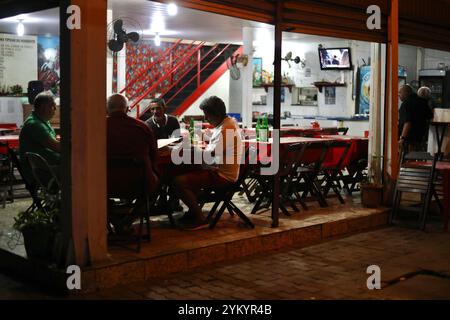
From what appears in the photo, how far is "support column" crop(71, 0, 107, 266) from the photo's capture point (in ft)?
15.9

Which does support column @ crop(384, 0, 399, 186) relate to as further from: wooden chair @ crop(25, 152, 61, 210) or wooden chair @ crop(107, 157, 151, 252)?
wooden chair @ crop(25, 152, 61, 210)

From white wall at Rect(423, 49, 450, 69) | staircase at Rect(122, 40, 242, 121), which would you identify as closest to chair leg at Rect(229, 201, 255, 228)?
white wall at Rect(423, 49, 450, 69)

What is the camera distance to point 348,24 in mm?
7656

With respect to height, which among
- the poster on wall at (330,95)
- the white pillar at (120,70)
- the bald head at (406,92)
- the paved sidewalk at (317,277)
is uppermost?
the white pillar at (120,70)

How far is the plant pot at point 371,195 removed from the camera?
8156mm

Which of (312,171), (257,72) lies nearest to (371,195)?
(312,171)

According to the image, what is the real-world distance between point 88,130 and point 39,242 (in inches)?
42.1

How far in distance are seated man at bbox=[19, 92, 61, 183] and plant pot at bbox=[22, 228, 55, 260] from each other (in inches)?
47.7

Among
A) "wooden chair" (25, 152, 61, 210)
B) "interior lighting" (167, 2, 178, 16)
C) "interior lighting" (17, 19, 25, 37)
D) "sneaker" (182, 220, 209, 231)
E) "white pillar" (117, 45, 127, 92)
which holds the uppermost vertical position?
"interior lighting" (17, 19, 25, 37)

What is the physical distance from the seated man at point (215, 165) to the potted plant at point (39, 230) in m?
1.55

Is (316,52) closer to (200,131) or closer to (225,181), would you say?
(200,131)

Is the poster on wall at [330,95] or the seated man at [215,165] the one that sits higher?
the poster on wall at [330,95]

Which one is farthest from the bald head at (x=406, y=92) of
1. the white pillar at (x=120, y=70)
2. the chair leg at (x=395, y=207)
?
the white pillar at (x=120, y=70)

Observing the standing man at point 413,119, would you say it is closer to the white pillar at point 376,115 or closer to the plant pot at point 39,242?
the white pillar at point 376,115
